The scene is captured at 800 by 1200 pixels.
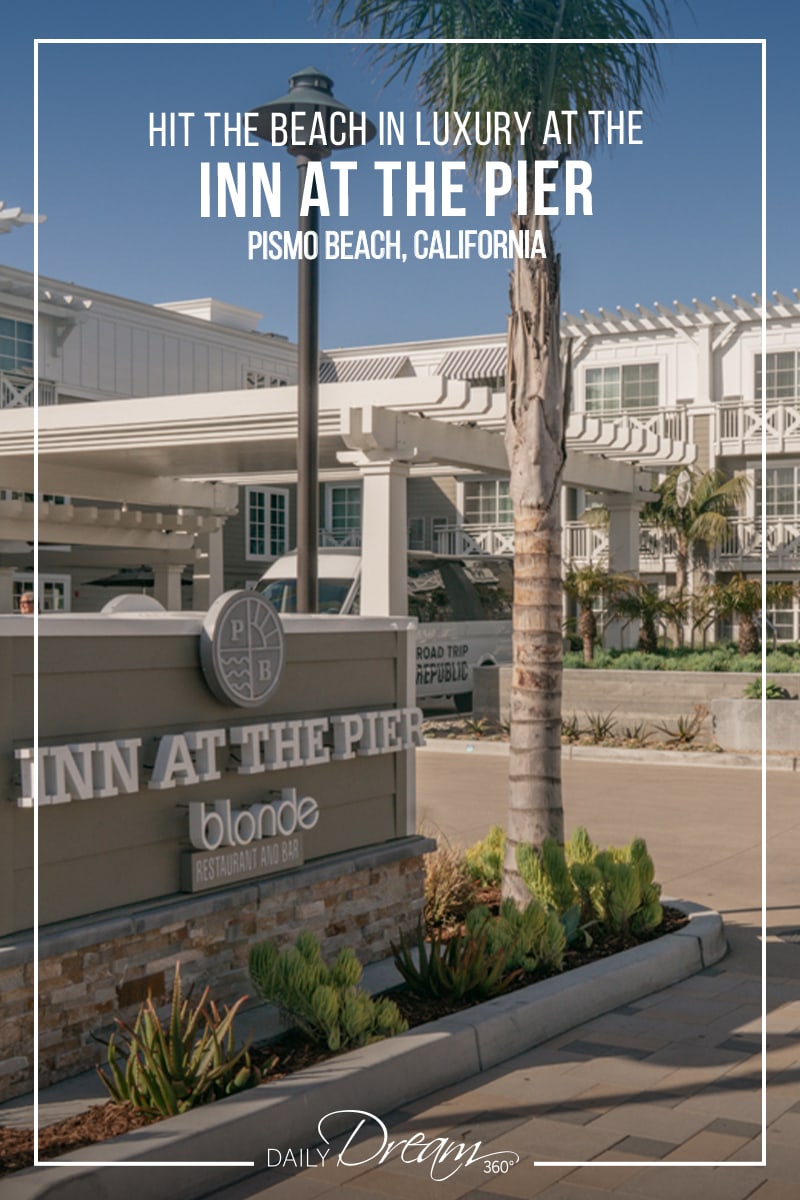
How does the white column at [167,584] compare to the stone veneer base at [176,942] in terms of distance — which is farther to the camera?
the white column at [167,584]

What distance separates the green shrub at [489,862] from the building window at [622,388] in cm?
2452

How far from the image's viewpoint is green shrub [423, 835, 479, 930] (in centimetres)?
894

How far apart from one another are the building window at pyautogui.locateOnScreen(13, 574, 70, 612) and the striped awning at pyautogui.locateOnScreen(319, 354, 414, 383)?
905cm

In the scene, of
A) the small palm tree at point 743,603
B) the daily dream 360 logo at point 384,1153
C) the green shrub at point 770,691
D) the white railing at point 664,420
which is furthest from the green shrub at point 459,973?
the white railing at point 664,420

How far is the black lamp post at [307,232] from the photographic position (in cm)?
1030

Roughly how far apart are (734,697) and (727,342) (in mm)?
16008

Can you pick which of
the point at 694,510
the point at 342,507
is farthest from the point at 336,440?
the point at 342,507

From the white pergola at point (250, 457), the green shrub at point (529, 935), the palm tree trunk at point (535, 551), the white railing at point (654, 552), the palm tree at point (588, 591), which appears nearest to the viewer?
the green shrub at point (529, 935)

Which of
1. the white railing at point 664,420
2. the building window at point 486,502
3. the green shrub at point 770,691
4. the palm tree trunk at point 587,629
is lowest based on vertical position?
the green shrub at point 770,691

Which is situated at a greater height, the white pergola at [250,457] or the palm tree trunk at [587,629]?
the white pergola at [250,457]

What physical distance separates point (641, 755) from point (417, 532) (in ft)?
59.4

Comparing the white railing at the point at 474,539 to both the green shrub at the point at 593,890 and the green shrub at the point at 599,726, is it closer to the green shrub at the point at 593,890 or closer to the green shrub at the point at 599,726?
the green shrub at the point at 599,726

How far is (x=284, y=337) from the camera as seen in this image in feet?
114

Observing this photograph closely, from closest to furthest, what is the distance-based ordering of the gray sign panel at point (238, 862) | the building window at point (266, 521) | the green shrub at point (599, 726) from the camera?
1. the gray sign panel at point (238, 862)
2. the green shrub at point (599, 726)
3. the building window at point (266, 521)
